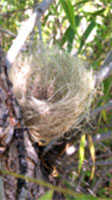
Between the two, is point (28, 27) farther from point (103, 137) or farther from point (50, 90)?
point (103, 137)

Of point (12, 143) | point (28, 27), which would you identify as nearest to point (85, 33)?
point (28, 27)

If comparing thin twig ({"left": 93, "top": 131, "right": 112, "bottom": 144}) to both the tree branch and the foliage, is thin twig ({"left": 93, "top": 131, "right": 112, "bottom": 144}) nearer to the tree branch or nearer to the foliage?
the foliage

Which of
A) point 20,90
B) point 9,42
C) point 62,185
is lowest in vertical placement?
point 62,185

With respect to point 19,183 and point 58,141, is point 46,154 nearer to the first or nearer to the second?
point 58,141

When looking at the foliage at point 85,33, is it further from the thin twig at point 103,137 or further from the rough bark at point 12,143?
the rough bark at point 12,143

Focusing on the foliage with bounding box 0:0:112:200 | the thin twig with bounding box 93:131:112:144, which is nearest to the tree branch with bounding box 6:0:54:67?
the foliage with bounding box 0:0:112:200

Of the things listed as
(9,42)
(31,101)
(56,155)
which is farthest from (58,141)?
(9,42)

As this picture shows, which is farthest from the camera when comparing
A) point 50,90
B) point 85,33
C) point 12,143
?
point 85,33

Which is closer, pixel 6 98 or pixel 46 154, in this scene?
pixel 6 98
